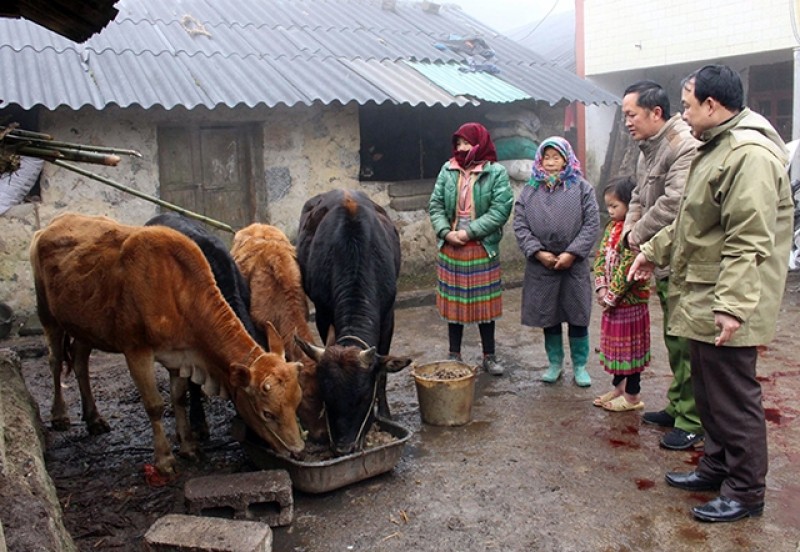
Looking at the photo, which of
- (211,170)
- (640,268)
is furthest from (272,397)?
(211,170)

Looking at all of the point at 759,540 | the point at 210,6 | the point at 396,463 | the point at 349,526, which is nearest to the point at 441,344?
the point at 396,463

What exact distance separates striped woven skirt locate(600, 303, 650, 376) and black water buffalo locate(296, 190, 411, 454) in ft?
5.12

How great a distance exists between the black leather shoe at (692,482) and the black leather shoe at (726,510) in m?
0.28

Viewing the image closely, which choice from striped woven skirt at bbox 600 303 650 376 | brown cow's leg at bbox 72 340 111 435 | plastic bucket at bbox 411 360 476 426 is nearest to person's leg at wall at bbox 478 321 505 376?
plastic bucket at bbox 411 360 476 426

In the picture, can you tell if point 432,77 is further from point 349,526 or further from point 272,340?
point 349,526

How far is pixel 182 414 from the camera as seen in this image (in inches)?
193

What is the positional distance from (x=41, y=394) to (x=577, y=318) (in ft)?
14.9

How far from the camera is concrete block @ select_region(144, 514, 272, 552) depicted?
338 centimetres

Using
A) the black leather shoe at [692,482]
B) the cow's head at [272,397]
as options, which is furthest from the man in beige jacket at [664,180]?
the cow's head at [272,397]

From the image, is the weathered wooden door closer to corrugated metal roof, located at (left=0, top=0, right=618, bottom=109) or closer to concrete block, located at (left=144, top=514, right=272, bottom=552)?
corrugated metal roof, located at (left=0, top=0, right=618, bottom=109)

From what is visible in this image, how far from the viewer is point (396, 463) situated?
4.53 m

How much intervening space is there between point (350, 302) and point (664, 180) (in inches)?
83.7

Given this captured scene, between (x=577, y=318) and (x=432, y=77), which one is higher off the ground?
(x=432, y=77)

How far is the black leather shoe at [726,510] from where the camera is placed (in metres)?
3.77
